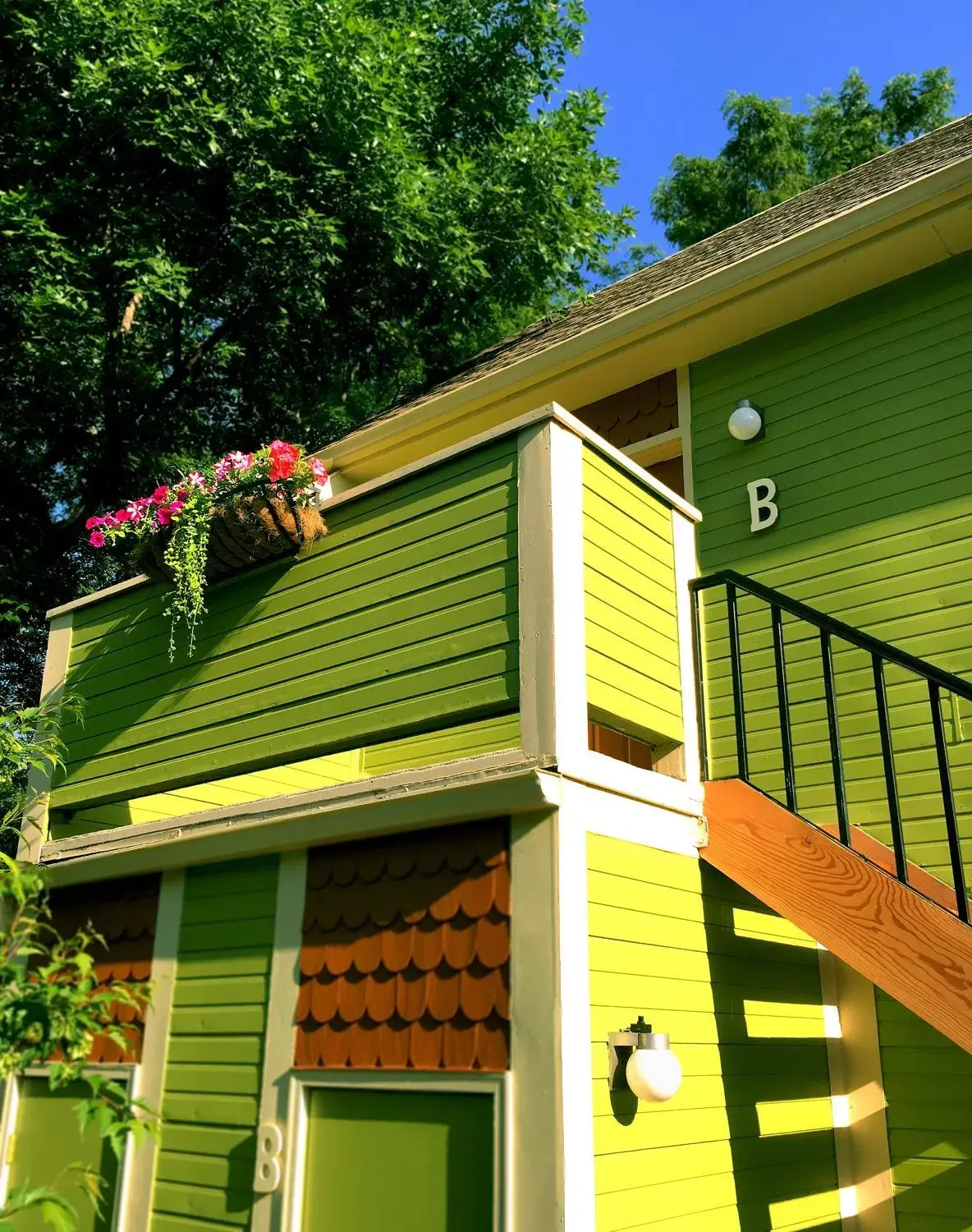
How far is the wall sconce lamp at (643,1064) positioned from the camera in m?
3.27

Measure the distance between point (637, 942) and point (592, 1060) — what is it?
476mm

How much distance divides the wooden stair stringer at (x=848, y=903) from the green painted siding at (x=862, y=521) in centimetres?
97

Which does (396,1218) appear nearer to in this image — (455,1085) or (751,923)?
(455,1085)

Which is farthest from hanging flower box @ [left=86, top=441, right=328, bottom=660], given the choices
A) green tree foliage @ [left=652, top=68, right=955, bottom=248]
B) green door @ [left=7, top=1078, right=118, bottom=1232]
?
green tree foliage @ [left=652, top=68, right=955, bottom=248]

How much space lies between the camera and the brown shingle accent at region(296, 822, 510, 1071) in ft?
11.2

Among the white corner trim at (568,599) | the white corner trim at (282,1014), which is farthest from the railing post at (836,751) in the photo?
the white corner trim at (282,1014)

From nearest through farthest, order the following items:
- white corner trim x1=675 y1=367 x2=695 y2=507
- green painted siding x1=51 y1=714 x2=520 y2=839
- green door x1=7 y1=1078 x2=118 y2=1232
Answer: green door x1=7 y1=1078 x2=118 y2=1232 < white corner trim x1=675 y1=367 x2=695 y2=507 < green painted siding x1=51 y1=714 x2=520 y2=839

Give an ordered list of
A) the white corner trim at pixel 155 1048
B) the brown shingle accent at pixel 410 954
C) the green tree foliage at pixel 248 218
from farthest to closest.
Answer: the green tree foliage at pixel 248 218, the white corner trim at pixel 155 1048, the brown shingle accent at pixel 410 954

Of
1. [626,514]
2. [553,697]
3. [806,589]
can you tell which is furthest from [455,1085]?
[806,589]

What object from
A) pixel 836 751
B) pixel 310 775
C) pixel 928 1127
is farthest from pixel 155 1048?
pixel 928 1127

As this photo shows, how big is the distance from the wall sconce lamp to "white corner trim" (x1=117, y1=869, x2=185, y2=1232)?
1884 millimetres

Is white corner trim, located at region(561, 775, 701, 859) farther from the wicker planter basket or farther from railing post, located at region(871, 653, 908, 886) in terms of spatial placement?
the wicker planter basket

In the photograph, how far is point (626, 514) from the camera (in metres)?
4.21

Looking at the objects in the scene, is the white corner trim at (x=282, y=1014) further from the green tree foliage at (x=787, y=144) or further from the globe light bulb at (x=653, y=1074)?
the green tree foliage at (x=787, y=144)
